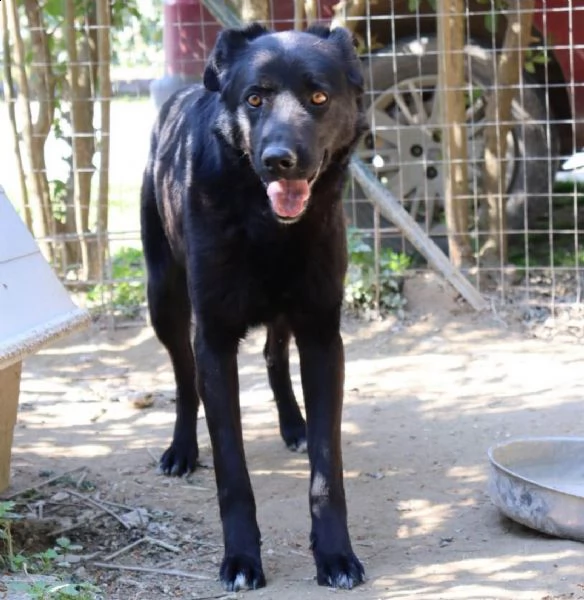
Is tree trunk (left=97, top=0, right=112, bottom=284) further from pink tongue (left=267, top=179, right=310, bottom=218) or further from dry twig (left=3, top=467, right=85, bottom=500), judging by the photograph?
pink tongue (left=267, top=179, right=310, bottom=218)

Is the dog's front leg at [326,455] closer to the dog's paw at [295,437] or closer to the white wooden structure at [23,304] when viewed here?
the white wooden structure at [23,304]

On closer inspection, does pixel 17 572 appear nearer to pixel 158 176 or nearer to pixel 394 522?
pixel 394 522

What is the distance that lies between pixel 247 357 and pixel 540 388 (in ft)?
5.19

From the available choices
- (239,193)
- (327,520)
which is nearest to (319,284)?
(239,193)

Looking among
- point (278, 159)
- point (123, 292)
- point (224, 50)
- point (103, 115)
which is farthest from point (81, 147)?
point (278, 159)

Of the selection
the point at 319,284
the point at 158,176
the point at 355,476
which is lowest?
the point at 355,476

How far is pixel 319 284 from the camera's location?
3.59 metres

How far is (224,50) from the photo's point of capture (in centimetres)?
356

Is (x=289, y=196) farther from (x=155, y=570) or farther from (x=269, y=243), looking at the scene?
(x=155, y=570)

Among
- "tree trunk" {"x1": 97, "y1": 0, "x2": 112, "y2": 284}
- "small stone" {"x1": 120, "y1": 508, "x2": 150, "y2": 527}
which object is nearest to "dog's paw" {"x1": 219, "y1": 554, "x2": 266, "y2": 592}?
"small stone" {"x1": 120, "y1": 508, "x2": 150, "y2": 527}

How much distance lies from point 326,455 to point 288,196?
32.6 inches

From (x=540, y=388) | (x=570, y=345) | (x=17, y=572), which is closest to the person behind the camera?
(x=17, y=572)

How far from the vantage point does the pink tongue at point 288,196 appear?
3316 millimetres

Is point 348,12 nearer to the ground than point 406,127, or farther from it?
farther from it
